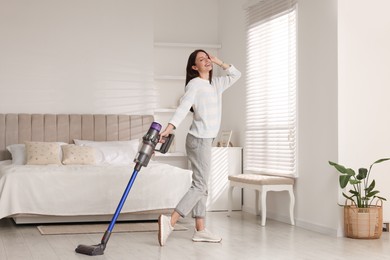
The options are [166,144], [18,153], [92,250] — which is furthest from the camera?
[18,153]

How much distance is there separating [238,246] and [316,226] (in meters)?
1.21

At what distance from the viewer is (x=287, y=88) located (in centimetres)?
636

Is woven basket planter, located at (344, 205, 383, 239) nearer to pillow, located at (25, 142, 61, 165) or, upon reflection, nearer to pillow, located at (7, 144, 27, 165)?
pillow, located at (25, 142, 61, 165)

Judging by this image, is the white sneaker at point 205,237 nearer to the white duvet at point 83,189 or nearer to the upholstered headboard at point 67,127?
the white duvet at point 83,189

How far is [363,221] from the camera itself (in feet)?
17.0

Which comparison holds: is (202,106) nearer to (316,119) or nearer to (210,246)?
(210,246)

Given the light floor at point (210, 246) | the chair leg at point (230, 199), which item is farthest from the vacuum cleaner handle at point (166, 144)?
the chair leg at point (230, 199)

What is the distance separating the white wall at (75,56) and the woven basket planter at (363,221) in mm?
3232

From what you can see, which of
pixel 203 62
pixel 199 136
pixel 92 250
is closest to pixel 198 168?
pixel 199 136

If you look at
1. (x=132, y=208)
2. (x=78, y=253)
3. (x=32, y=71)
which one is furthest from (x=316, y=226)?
(x=32, y=71)

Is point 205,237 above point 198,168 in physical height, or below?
below

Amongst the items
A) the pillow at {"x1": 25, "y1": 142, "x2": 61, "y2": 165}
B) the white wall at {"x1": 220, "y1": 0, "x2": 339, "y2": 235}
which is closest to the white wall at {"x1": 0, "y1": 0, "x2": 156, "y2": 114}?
the pillow at {"x1": 25, "y1": 142, "x2": 61, "y2": 165}

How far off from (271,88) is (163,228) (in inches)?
100

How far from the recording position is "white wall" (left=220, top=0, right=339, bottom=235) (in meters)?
5.51
